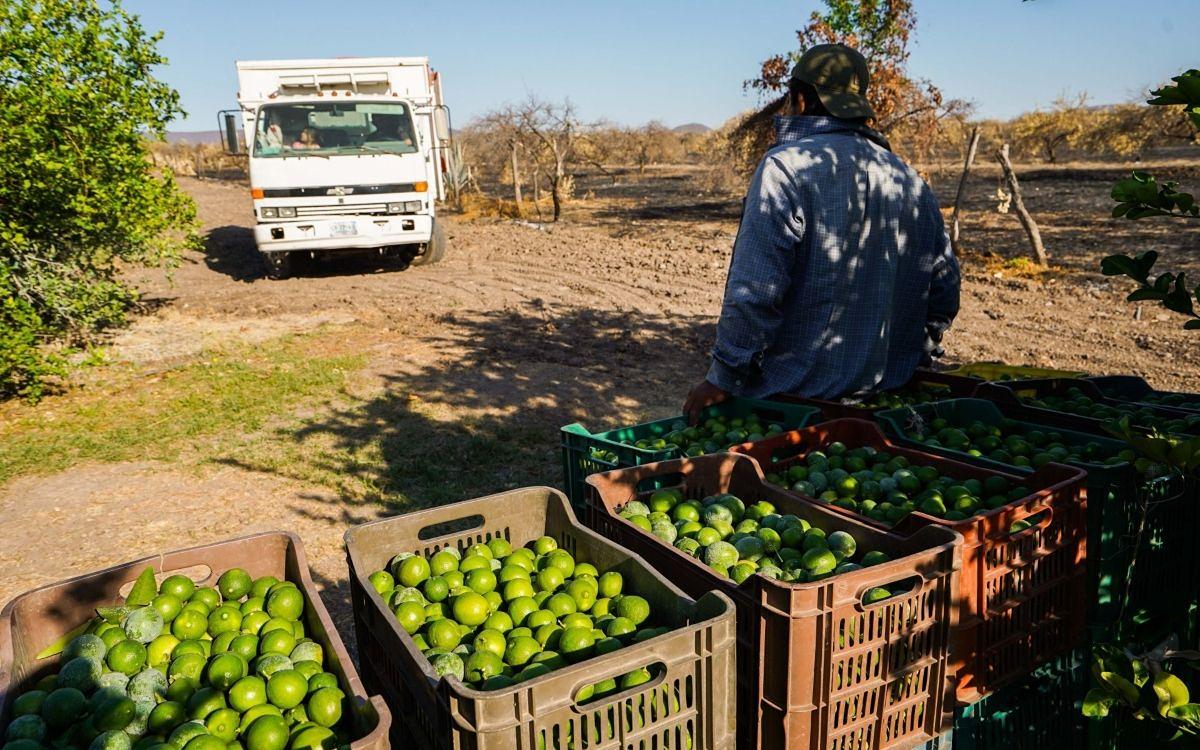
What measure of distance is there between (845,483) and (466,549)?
132 centimetres

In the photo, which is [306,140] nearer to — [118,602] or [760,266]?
[760,266]

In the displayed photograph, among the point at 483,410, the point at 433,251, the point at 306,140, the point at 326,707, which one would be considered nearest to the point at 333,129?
the point at 306,140

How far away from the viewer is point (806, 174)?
11.9 ft

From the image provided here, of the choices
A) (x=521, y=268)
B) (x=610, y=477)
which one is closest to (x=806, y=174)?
(x=610, y=477)

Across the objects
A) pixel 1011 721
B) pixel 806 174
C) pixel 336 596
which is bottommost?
pixel 336 596

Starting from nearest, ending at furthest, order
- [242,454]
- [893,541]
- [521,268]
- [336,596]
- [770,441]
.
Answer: [893,541]
[770,441]
[336,596]
[242,454]
[521,268]

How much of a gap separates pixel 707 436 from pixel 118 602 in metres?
2.23

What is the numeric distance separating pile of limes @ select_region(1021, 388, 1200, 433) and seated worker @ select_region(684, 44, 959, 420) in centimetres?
71

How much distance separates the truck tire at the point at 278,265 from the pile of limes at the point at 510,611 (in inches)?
494

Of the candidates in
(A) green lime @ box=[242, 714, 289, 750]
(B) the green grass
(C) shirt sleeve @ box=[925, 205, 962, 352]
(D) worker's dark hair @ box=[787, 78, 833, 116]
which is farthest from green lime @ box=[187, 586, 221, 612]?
(B) the green grass

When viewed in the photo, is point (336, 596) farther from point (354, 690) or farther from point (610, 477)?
point (354, 690)

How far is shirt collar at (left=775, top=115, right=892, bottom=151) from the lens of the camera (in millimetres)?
3799

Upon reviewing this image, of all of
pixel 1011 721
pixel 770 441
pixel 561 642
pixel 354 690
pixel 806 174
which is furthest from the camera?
pixel 806 174

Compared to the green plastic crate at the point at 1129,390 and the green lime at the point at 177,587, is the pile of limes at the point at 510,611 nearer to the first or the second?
the green lime at the point at 177,587
